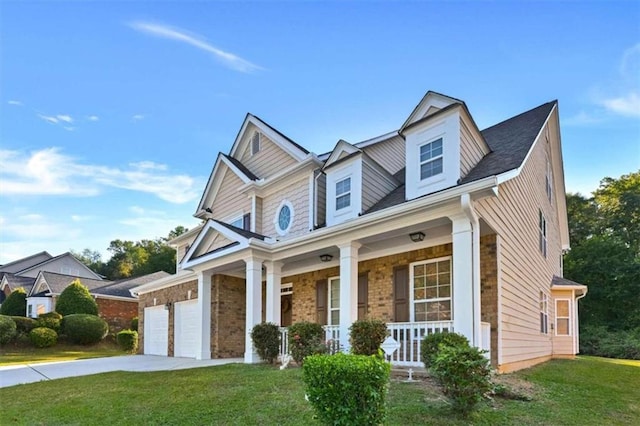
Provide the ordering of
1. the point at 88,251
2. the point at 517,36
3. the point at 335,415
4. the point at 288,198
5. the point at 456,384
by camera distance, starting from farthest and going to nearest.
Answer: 1. the point at 88,251
2. the point at 288,198
3. the point at 517,36
4. the point at 456,384
5. the point at 335,415

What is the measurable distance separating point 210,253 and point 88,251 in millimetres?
71948

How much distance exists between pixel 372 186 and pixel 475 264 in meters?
4.13

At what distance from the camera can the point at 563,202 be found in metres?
18.4

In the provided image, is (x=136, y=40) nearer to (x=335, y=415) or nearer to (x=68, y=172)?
(x=68, y=172)

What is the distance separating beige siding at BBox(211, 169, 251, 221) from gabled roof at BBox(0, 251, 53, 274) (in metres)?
36.9

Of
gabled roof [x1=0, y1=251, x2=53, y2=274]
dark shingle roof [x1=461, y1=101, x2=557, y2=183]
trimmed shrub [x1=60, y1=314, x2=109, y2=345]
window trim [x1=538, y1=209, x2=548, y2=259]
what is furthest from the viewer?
gabled roof [x1=0, y1=251, x2=53, y2=274]

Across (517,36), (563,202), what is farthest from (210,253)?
(563,202)

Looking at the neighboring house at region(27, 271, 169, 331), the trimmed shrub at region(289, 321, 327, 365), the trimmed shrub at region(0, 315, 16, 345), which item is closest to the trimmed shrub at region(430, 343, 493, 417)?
the trimmed shrub at region(289, 321, 327, 365)

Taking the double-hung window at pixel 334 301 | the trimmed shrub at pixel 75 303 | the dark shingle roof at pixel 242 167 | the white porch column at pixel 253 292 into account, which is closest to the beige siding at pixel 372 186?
the double-hung window at pixel 334 301

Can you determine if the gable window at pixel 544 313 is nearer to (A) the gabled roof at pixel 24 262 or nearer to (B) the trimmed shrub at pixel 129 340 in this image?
(B) the trimmed shrub at pixel 129 340

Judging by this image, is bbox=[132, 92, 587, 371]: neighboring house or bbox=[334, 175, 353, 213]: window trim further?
bbox=[334, 175, 353, 213]: window trim

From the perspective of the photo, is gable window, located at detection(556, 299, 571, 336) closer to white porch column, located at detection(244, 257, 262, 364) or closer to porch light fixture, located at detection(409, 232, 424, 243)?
porch light fixture, located at detection(409, 232, 424, 243)

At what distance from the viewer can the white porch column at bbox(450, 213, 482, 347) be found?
292 inches

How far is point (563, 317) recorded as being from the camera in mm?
15102
